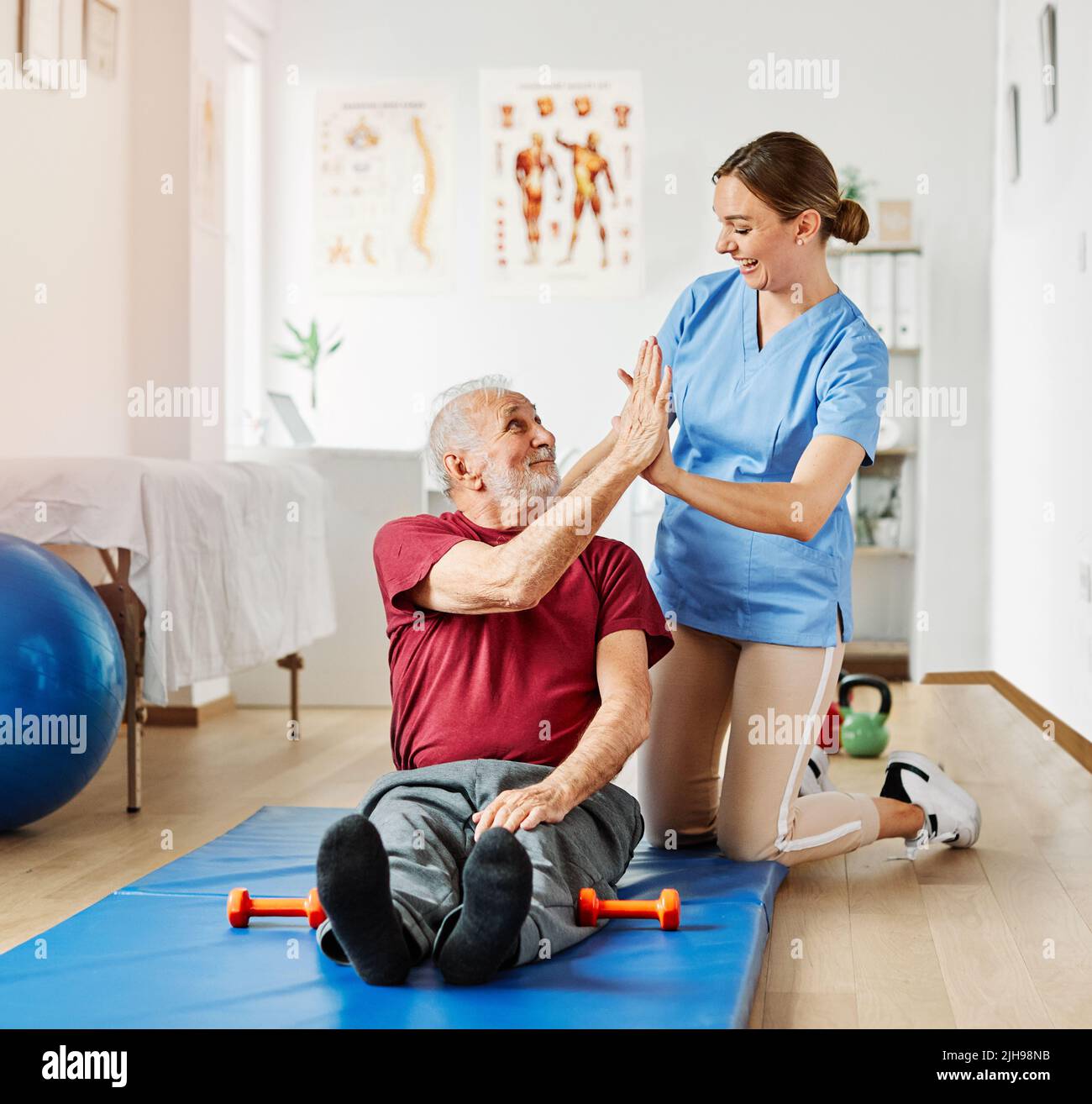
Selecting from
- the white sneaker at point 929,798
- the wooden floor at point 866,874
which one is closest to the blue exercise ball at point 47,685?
the wooden floor at point 866,874

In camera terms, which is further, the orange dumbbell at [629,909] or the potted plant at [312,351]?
the potted plant at [312,351]

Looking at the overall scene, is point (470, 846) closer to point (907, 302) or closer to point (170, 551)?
point (170, 551)

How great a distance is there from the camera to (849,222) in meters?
2.15

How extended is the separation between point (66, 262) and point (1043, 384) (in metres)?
2.87

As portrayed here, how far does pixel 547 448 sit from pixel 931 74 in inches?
155

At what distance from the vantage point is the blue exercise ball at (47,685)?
2.33m

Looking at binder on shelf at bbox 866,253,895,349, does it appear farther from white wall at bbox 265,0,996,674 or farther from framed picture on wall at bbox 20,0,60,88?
framed picture on wall at bbox 20,0,60,88

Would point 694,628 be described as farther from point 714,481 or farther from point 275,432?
point 275,432

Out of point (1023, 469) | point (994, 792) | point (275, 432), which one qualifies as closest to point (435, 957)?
point (994, 792)

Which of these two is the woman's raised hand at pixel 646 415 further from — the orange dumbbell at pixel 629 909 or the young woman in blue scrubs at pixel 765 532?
the orange dumbbell at pixel 629 909

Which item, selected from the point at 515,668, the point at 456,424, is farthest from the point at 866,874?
the point at 456,424

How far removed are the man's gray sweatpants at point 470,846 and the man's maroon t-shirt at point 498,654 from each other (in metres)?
0.06

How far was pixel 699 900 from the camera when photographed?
1930mm

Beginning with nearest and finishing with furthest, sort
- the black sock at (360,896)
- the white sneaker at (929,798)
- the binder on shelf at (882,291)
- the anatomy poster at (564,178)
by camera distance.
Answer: the black sock at (360,896), the white sneaker at (929,798), the binder on shelf at (882,291), the anatomy poster at (564,178)
